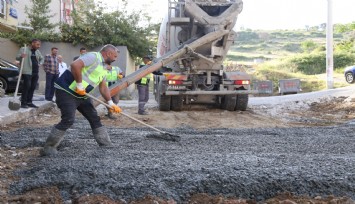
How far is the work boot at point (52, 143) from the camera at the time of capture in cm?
564

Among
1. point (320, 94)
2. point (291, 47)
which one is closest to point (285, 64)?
point (320, 94)

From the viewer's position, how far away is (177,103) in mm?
12648

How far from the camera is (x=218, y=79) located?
40.7 feet

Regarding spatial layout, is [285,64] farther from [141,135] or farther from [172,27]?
[141,135]

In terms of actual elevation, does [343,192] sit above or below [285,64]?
below

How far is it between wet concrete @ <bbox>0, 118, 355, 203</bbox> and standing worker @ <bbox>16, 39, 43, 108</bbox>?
379 cm

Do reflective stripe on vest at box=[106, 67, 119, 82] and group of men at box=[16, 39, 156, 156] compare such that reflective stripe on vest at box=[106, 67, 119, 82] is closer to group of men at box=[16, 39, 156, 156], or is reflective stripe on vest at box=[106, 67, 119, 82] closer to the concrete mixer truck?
the concrete mixer truck

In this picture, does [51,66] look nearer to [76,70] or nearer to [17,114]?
[17,114]

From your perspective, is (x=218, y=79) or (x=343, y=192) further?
(x=218, y=79)

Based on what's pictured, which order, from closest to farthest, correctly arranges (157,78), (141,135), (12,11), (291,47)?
(141,135)
(157,78)
(12,11)
(291,47)

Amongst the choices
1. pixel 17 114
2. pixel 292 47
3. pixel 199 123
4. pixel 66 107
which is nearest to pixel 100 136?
pixel 66 107

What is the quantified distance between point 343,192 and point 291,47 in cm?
7005

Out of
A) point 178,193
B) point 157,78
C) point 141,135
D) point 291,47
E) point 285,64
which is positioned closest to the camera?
point 178,193

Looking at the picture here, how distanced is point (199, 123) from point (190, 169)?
607 cm
